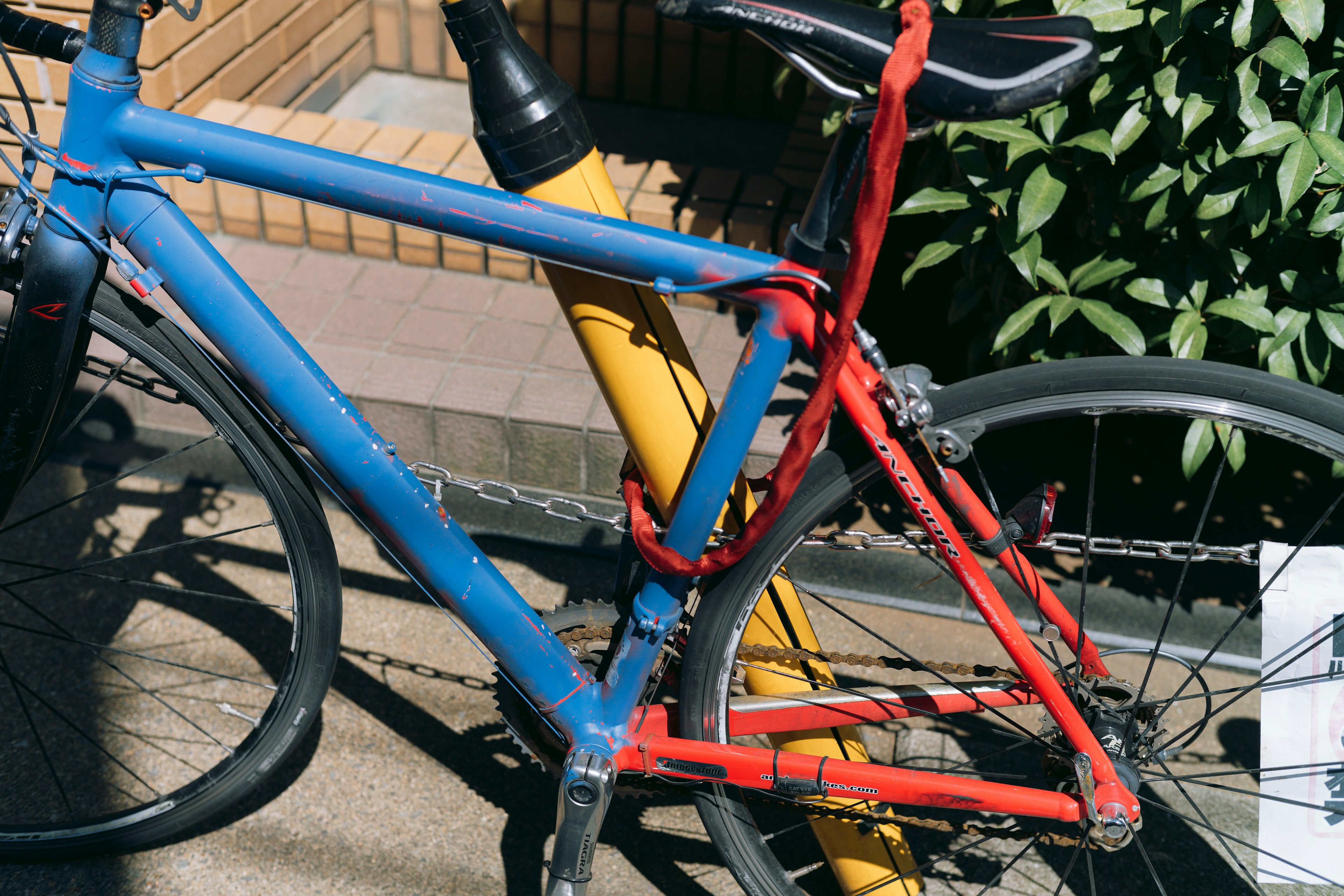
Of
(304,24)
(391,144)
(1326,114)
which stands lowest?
(1326,114)

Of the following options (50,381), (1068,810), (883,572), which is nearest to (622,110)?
(883,572)

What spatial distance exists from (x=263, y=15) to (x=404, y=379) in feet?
4.96

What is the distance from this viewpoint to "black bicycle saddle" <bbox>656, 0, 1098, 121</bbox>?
1.17m

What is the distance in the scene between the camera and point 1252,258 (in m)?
2.09

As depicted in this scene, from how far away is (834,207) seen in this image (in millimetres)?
1330

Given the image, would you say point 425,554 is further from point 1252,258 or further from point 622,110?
point 622,110

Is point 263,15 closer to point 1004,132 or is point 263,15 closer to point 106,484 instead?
point 106,484

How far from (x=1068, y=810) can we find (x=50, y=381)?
1.65m

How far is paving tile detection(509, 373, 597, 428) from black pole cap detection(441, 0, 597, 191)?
1.13 m

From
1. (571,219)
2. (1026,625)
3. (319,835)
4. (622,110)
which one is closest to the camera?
(571,219)

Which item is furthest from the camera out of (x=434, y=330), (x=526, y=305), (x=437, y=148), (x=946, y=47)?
(x=437, y=148)

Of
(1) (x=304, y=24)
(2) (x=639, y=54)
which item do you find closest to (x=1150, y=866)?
(2) (x=639, y=54)

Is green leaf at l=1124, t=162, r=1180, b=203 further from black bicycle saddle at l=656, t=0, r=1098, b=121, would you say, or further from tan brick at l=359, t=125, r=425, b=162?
tan brick at l=359, t=125, r=425, b=162

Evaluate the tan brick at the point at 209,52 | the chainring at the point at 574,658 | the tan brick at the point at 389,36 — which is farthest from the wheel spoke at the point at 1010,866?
the tan brick at the point at 389,36
